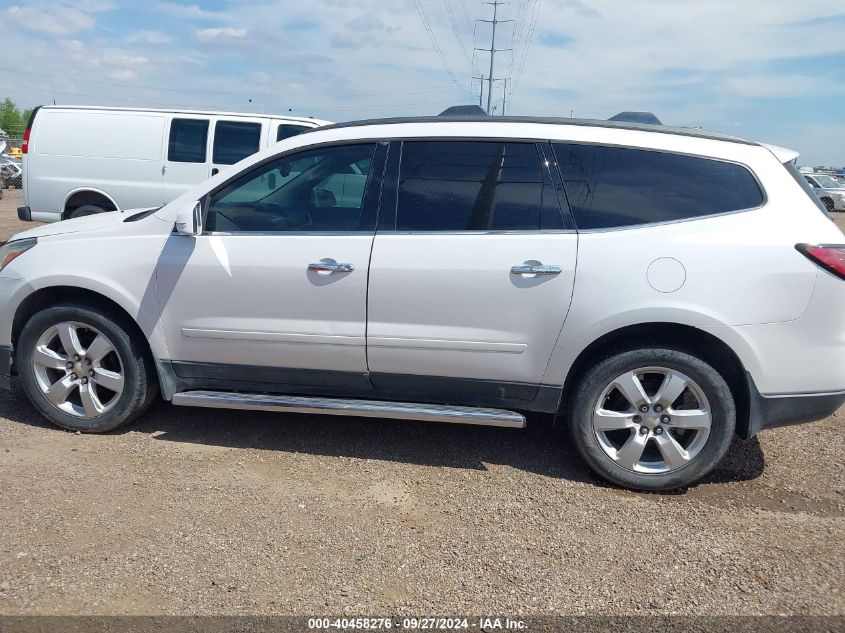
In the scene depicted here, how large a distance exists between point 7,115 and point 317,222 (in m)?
123

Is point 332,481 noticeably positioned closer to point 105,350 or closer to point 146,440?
point 146,440

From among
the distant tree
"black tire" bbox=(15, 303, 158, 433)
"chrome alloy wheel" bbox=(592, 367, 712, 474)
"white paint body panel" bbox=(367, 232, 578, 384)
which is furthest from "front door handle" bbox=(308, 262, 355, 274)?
the distant tree

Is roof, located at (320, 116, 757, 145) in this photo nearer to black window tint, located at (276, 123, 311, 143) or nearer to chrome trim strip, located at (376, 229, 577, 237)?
chrome trim strip, located at (376, 229, 577, 237)

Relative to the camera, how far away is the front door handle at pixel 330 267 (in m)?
3.82

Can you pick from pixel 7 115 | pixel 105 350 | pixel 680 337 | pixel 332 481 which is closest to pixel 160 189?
pixel 105 350

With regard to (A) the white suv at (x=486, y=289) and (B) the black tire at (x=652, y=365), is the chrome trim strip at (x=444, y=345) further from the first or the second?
(B) the black tire at (x=652, y=365)

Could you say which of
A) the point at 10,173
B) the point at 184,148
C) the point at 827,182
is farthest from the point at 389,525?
the point at 827,182

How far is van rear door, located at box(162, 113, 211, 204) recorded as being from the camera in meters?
9.68

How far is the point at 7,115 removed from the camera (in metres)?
107

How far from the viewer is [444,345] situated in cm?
379

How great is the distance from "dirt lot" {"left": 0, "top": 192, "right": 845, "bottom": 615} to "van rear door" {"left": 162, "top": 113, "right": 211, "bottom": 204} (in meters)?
5.73

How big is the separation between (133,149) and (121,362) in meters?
6.46

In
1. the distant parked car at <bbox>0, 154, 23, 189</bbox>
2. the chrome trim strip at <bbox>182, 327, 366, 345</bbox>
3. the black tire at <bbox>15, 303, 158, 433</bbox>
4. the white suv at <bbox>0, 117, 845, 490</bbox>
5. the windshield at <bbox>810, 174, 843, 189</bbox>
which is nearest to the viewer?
the white suv at <bbox>0, 117, 845, 490</bbox>

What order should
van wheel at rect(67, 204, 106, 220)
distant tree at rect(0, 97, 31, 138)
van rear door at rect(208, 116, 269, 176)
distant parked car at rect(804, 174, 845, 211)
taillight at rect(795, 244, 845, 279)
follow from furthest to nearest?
1. distant tree at rect(0, 97, 31, 138)
2. distant parked car at rect(804, 174, 845, 211)
3. van wheel at rect(67, 204, 106, 220)
4. van rear door at rect(208, 116, 269, 176)
5. taillight at rect(795, 244, 845, 279)
